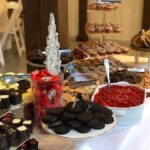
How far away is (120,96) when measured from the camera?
121 centimetres

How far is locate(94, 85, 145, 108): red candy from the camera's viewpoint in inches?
45.1

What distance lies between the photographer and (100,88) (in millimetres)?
1305

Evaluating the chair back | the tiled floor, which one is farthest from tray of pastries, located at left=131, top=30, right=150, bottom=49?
the chair back

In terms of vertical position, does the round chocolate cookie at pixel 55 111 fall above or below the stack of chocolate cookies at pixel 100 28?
below

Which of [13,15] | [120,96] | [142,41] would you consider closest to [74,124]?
[120,96]

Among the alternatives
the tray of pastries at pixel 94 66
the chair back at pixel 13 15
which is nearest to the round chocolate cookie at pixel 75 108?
the tray of pastries at pixel 94 66

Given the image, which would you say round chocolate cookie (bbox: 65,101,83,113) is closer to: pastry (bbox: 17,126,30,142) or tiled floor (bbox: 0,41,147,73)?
pastry (bbox: 17,126,30,142)

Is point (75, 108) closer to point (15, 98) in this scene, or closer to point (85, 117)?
point (85, 117)

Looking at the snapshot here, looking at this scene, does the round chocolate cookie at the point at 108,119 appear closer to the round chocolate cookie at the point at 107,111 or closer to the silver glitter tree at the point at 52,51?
the round chocolate cookie at the point at 107,111

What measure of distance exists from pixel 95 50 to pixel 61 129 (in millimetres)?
1104

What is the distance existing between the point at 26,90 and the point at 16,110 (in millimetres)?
117

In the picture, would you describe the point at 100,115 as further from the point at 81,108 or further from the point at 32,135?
the point at 32,135

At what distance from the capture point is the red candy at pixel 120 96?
1.15 meters

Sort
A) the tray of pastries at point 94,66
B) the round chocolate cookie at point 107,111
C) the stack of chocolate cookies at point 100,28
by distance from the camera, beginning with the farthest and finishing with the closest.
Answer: the stack of chocolate cookies at point 100,28, the tray of pastries at point 94,66, the round chocolate cookie at point 107,111
